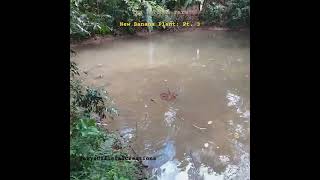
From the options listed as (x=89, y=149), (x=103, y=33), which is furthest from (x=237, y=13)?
(x=89, y=149)

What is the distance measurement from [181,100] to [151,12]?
→ 4.53m

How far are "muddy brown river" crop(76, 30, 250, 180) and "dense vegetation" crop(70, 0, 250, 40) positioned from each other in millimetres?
644

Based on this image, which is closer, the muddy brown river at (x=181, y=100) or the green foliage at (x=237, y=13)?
the muddy brown river at (x=181, y=100)

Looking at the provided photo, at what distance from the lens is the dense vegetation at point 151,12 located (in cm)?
970

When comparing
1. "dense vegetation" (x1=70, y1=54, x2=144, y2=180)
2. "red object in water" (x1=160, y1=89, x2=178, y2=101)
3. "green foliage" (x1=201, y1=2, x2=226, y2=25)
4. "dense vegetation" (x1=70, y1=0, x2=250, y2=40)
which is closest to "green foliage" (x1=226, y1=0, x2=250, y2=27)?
"dense vegetation" (x1=70, y1=0, x2=250, y2=40)

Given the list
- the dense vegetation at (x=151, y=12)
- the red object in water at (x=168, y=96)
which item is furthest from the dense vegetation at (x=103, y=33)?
the red object in water at (x=168, y=96)

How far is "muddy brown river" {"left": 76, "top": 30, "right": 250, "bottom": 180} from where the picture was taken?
4344 millimetres

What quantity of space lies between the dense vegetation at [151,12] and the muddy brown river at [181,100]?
644mm

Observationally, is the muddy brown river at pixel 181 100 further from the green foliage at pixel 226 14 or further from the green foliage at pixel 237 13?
the green foliage at pixel 226 14

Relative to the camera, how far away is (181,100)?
247 inches

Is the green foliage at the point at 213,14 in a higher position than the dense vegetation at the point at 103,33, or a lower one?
higher
